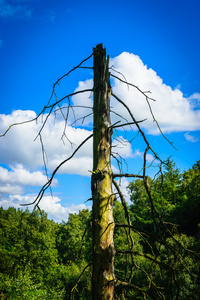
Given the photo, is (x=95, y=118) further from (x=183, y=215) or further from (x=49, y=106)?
(x=183, y=215)

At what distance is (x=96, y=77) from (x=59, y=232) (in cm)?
4169

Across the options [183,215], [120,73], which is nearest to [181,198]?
[183,215]

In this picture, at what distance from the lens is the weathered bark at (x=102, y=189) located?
6.12ft

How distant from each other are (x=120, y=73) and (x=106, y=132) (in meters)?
0.83

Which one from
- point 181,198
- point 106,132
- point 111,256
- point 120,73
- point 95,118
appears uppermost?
point 181,198

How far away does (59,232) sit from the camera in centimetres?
4009

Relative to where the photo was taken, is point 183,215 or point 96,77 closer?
point 96,77

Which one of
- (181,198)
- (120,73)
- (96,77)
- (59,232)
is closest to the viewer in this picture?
(96,77)

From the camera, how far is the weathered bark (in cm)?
187

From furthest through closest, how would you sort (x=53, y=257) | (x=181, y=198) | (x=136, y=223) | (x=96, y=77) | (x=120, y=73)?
1. (x=136, y=223)
2. (x=181, y=198)
3. (x=53, y=257)
4. (x=120, y=73)
5. (x=96, y=77)

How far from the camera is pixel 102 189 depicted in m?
2.09

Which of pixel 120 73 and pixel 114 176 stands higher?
pixel 120 73

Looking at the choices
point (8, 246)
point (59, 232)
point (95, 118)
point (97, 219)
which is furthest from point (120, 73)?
point (59, 232)

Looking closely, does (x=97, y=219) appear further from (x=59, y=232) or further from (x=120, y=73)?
(x=59, y=232)
